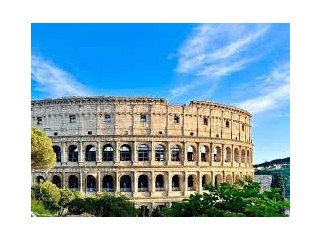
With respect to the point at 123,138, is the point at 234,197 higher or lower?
lower

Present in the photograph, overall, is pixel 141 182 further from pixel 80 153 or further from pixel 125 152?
pixel 80 153

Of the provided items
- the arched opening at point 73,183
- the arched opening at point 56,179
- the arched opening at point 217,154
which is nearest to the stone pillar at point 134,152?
the arched opening at point 73,183

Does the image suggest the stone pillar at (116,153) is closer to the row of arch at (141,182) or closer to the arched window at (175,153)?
the row of arch at (141,182)

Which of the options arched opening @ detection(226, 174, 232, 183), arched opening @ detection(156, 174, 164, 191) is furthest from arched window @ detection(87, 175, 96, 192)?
arched opening @ detection(226, 174, 232, 183)

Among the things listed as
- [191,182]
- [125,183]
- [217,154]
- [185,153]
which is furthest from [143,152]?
[217,154]
